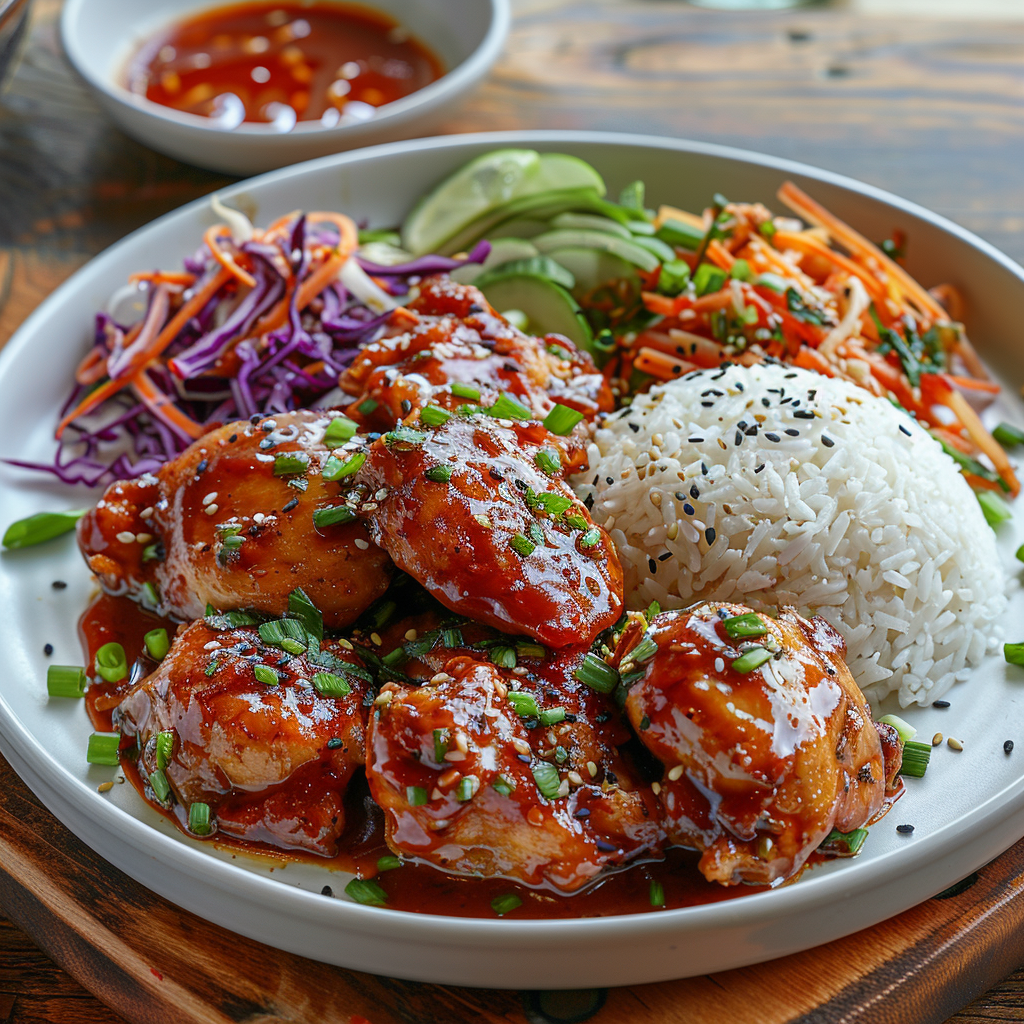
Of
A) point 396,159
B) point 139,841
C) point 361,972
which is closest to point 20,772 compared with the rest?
point 139,841

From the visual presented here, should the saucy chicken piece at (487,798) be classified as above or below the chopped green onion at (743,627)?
below

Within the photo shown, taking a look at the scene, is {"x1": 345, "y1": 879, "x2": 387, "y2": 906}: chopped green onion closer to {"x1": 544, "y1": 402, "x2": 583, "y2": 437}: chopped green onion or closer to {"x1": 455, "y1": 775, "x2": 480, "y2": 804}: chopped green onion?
{"x1": 455, "y1": 775, "x2": 480, "y2": 804}: chopped green onion

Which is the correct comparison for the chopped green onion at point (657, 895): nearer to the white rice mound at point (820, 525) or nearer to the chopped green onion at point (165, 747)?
the white rice mound at point (820, 525)

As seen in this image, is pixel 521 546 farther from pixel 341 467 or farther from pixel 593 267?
pixel 593 267

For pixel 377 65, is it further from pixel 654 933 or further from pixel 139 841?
pixel 654 933

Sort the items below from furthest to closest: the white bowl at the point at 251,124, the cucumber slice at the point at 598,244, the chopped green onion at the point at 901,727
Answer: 1. the white bowl at the point at 251,124
2. the cucumber slice at the point at 598,244
3. the chopped green onion at the point at 901,727

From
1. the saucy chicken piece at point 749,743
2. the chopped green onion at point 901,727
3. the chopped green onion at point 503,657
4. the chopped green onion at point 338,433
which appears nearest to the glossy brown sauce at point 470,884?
the saucy chicken piece at point 749,743

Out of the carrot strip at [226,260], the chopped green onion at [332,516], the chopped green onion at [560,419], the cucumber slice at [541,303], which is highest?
the chopped green onion at [560,419]

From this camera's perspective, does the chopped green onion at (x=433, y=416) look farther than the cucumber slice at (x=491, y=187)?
No
